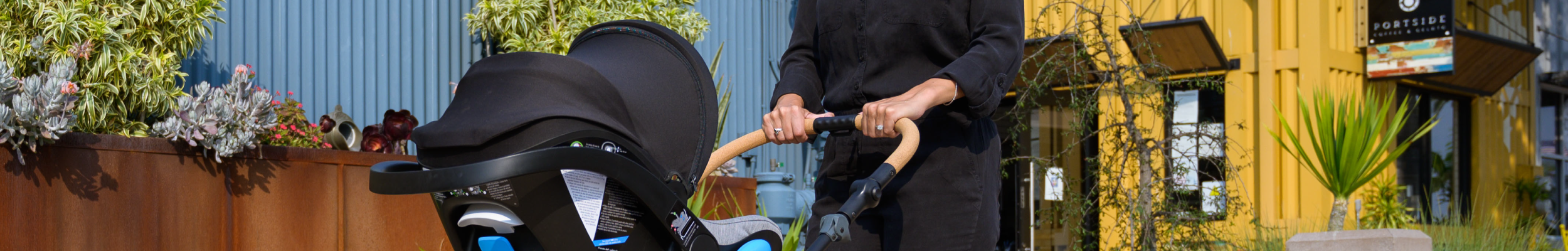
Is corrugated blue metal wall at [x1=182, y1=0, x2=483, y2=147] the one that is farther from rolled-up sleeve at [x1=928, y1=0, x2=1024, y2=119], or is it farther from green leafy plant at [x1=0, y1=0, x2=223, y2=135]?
rolled-up sleeve at [x1=928, y1=0, x2=1024, y2=119]

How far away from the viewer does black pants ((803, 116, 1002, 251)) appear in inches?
69.8

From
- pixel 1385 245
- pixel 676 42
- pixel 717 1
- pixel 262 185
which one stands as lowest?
pixel 1385 245

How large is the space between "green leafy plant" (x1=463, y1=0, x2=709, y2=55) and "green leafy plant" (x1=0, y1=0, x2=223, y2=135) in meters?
1.62

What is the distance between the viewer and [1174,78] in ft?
26.7

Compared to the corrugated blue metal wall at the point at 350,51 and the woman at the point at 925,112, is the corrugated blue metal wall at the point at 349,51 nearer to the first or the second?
the corrugated blue metal wall at the point at 350,51

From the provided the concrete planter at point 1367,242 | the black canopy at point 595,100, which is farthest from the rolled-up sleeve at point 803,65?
the concrete planter at point 1367,242

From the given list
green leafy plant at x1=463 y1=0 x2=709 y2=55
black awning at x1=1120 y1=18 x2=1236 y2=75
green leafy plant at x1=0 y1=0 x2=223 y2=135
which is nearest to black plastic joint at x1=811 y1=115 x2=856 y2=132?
green leafy plant at x1=0 y1=0 x2=223 y2=135

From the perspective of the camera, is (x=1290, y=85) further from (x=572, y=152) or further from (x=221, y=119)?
(x=572, y=152)

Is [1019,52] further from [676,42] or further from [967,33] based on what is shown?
[676,42]

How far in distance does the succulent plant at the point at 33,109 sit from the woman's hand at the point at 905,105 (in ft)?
7.21

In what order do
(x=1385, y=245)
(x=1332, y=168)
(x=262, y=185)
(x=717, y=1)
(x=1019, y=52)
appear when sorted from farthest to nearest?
1. (x=717, y=1)
2. (x=1332, y=168)
3. (x=1385, y=245)
4. (x=262, y=185)
5. (x=1019, y=52)

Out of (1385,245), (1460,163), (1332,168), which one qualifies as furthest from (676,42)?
(1460,163)

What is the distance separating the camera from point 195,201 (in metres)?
3.22

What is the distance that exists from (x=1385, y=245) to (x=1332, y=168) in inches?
51.5
